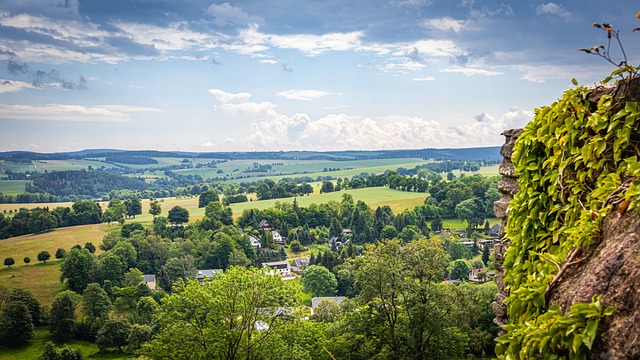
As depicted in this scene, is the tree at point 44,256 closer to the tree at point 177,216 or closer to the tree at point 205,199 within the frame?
the tree at point 177,216

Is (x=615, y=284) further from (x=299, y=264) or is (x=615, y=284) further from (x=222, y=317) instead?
(x=299, y=264)

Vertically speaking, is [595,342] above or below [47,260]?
above

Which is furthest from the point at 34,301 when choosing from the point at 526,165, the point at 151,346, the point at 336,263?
the point at 526,165

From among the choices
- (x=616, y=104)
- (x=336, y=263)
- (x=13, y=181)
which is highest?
(x=616, y=104)

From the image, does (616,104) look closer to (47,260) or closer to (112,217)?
(47,260)

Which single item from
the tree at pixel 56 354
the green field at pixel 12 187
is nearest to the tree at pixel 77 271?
the tree at pixel 56 354

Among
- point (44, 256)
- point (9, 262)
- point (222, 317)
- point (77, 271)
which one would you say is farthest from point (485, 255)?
point (9, 262)

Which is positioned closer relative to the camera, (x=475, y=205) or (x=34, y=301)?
(x=34, y=301)

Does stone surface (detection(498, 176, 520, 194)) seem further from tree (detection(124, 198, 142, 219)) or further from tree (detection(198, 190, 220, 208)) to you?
tree (detection(198, 190, 220, 208))
